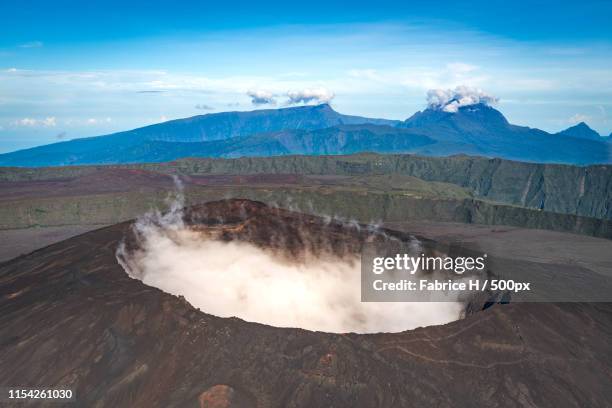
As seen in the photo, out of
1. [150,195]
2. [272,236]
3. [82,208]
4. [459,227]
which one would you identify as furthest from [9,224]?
[459,227]

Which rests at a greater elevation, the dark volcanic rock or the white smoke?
the dark volcanic rock

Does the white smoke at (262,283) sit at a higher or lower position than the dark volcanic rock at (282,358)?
lower

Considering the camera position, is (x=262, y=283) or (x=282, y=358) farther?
(x=262, y=283)

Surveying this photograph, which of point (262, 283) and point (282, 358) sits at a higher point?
point (282, 358)

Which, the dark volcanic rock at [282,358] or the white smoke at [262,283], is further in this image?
the white smoke at [262,283]

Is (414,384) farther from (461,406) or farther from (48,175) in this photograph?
(48,175)
